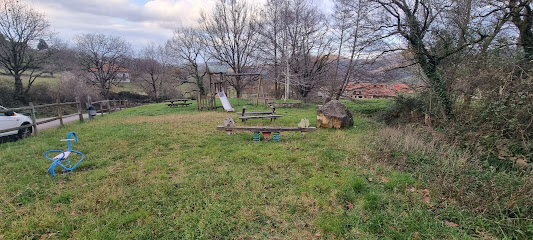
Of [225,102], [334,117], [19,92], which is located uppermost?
[19,92]

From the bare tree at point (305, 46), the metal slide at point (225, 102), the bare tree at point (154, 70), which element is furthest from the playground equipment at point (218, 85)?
the bare tree at point (154, 70)

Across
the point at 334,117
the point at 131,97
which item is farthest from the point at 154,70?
the point at 334,117

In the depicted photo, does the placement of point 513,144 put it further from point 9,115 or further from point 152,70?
point 152,70

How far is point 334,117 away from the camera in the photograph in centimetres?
867

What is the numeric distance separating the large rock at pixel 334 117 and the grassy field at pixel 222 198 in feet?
9.17

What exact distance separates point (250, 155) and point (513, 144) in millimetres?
5672

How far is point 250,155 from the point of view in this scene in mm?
5461

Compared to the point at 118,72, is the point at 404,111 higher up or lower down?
lower down

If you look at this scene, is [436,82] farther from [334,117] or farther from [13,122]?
[13,122]

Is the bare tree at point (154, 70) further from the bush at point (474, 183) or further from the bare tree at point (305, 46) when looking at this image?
the bush at point (474, 183)

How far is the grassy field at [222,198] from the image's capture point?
111 inches

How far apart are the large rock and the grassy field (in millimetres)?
2795

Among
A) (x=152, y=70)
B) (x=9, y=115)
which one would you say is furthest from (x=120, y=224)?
(x=152, y=70)

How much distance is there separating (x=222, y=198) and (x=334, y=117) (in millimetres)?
6240
